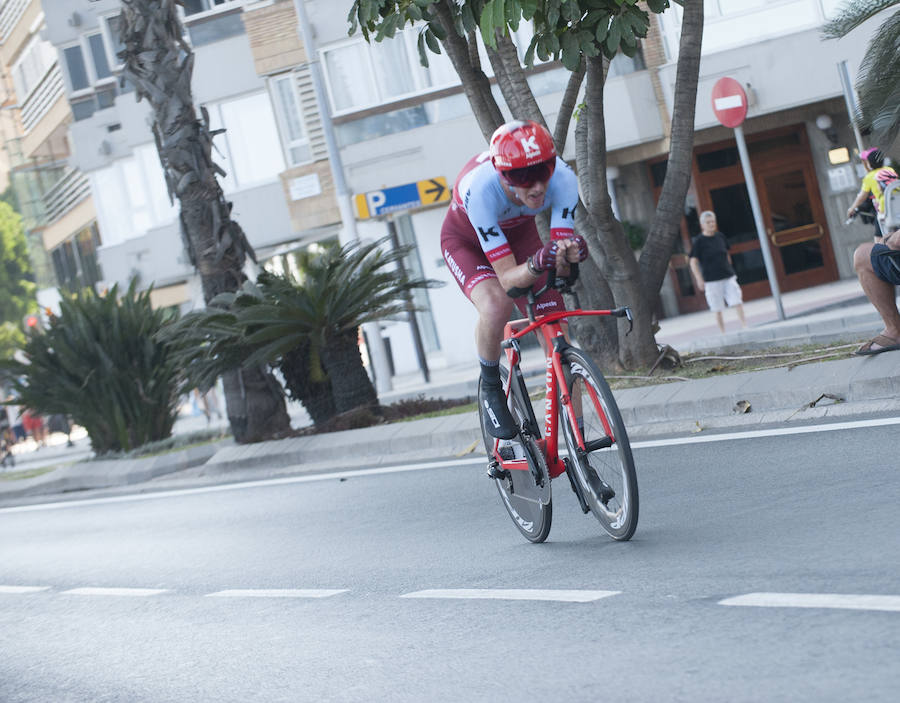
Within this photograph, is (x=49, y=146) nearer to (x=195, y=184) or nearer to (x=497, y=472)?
(x=195, y=184)

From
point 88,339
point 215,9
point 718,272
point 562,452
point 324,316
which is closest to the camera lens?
point 562,452

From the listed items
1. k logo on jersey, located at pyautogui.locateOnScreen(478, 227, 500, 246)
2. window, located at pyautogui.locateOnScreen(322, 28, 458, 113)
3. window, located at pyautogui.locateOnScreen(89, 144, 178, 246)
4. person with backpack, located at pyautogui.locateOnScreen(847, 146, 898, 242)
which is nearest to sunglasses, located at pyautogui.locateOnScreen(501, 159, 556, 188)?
k logo on jersey, located at pyautogui.locateOnScreen(478, 227, 500, 246)

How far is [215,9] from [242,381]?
20.8m

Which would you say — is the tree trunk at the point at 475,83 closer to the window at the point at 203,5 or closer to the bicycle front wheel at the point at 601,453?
the bicycle front wheel at the point at 601,453

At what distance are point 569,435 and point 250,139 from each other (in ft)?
97.6

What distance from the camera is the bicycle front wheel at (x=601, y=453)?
6496 millimetres

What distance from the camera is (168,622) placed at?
25.4 feet

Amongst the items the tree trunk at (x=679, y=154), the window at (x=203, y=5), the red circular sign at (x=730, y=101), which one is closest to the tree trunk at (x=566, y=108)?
the tree trunk at (x=679, y=154)

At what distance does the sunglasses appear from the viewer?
6625mm

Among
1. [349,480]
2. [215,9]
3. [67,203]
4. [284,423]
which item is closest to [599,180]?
[349,480]

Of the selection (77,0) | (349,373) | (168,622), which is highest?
(77,0)

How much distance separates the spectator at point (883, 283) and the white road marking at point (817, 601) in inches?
199

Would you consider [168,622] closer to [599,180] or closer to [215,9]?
[599,180]

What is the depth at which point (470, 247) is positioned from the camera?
750 centimetres
